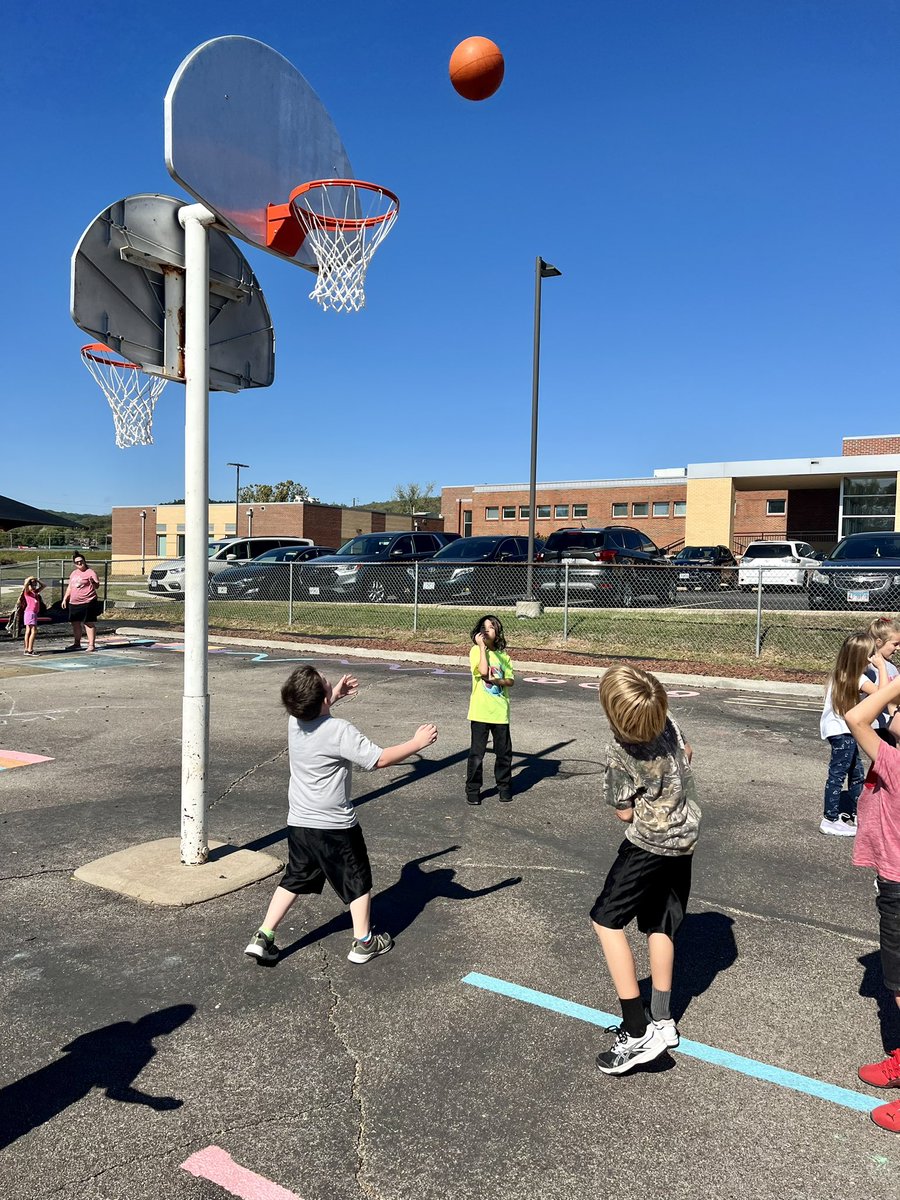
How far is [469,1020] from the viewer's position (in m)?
3.57

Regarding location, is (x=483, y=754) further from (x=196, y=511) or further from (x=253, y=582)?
(x=253, y=582)

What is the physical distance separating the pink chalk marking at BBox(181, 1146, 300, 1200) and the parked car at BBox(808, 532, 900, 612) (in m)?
14.1

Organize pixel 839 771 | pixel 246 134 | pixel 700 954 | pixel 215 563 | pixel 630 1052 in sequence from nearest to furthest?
pixel 630 1052 < pixel 700 954 < pixel 246 134 < pixel 839 771 < pixel 215 563

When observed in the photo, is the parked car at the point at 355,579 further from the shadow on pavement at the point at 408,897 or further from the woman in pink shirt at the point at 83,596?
the shadow on pavement at the point at 408,897

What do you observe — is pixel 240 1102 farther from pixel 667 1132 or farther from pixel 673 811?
pixel 673 811

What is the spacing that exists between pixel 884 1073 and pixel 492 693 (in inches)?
152

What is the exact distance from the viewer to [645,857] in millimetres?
3295

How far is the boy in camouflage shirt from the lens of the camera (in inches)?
127

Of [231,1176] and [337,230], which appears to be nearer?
[231,1176]

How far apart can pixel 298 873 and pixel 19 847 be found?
2607 millimetres

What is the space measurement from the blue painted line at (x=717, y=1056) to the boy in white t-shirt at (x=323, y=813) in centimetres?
63

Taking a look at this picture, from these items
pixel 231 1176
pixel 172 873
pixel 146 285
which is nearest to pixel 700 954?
pixel 231 1176

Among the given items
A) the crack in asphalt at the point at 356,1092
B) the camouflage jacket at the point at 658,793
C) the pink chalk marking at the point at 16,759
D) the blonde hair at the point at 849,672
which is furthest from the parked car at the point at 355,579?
the camouflage jacket at the point at 658,793

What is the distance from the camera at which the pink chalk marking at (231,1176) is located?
8.46 ft
